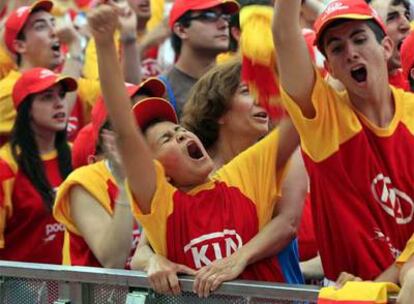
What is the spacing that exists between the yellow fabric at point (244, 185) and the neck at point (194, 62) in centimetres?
225

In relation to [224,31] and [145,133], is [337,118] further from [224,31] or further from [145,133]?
[224,31]

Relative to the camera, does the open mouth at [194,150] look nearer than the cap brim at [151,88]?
Yes

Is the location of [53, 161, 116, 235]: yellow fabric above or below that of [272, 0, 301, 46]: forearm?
below

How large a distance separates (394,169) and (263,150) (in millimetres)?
602

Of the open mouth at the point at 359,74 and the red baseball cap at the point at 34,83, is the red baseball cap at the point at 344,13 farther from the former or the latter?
the red baseball cap at the point at 34,83

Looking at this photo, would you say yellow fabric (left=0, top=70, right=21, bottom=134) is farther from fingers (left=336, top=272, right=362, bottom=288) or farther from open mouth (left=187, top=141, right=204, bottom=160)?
fingers (left=336, top=272, right=362, bottom=288)

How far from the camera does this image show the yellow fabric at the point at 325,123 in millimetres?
4031

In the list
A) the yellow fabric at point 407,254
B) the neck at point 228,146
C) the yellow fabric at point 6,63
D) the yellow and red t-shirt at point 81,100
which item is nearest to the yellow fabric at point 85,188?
the neck at point 228,146

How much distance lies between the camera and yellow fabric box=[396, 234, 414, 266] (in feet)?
12.9

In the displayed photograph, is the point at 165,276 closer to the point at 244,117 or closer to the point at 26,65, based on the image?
the point at 244,117

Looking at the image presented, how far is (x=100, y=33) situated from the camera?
3996 mm

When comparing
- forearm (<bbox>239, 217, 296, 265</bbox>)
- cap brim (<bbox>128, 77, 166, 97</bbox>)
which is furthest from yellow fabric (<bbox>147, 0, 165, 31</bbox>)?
forearm (<bbox>239, 217, 296, 265</bbox>)

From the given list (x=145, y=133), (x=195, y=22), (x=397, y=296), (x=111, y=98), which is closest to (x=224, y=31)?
(x=195, y=22)

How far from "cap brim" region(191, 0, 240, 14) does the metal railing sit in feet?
9.49
